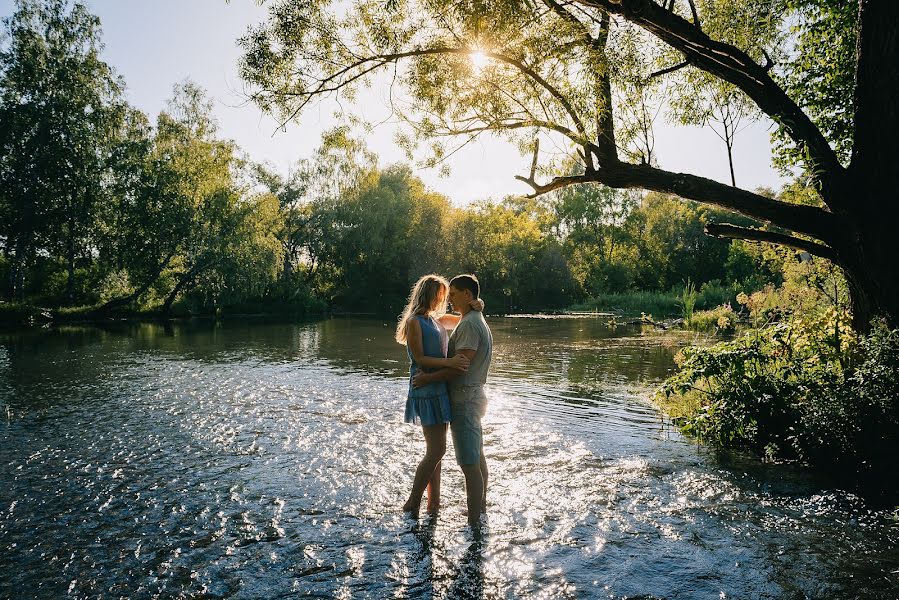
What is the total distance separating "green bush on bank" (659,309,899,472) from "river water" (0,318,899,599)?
464 millimetres

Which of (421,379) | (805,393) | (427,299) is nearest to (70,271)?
(427,299)

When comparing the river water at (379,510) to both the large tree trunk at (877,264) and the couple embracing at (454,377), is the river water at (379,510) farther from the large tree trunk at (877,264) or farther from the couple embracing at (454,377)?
the large tree trunk at (877,264)

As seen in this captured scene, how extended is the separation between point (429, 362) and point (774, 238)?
5683 millimetres

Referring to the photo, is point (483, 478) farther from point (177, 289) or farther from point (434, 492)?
point (177, 289)

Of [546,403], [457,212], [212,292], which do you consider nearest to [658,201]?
[457,212]

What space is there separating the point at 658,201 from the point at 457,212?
28.4m

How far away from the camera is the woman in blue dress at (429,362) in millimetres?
5781

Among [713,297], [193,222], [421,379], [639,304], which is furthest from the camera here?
[639,304]

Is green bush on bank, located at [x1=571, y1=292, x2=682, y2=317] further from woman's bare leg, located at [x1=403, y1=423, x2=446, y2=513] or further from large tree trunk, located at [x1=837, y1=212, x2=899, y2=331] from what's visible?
woman's bare leg, located at [x1=403, y1=423, x2=446, y2=513]

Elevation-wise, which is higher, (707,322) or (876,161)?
(876,161)

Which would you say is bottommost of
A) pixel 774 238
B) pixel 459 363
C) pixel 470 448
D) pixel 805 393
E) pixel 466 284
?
pixel 470 448

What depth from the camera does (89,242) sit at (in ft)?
134

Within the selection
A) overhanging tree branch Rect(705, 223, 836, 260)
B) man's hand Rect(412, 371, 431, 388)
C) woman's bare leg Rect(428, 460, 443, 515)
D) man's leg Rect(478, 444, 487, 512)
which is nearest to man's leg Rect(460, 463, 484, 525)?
man's leg Rect(478, 444, 487, 512)

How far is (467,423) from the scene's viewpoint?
229 inches
